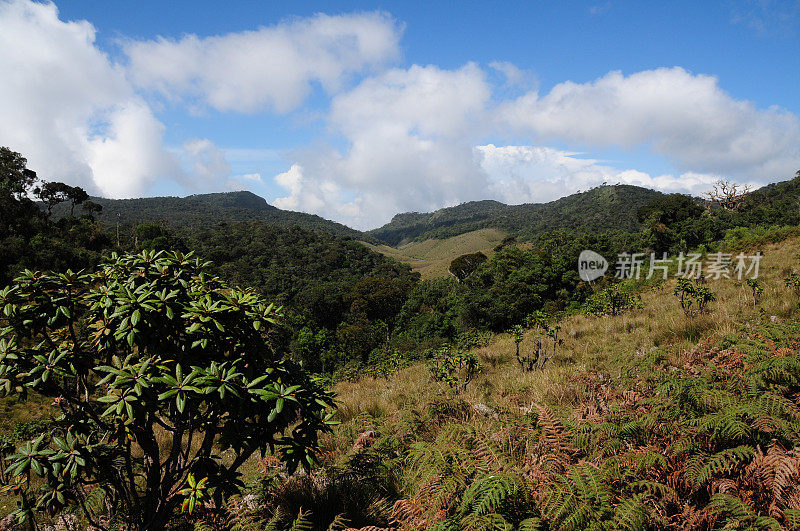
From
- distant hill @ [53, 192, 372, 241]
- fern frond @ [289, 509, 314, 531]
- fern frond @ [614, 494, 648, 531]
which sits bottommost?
fern frond @ [289, 509, 314, 531]

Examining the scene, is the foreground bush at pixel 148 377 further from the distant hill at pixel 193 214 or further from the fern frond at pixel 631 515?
the distant hill at pixel 193 214

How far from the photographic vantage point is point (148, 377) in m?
2.40

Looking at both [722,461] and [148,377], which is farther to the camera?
[722,461]

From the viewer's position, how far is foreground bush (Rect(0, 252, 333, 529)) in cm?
244

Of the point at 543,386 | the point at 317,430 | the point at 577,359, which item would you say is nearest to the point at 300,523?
the point at 317,430

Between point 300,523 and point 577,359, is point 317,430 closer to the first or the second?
point 300,523

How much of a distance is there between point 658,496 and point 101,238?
6931 cm

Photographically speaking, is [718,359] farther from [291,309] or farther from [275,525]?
[291,309]

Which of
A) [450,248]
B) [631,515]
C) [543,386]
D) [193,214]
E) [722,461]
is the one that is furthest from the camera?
[193,214]

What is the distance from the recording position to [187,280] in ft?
10.6

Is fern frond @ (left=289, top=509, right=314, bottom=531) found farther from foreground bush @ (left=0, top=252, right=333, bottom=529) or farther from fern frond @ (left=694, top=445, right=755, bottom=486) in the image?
fern frond @ (left=694, top=445, right=755, bottom=486)

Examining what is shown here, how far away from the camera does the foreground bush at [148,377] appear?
2.44 m

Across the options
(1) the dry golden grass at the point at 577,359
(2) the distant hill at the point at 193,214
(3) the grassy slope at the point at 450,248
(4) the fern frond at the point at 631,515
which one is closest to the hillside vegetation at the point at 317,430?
(4) the fern frond at the point at 631,515

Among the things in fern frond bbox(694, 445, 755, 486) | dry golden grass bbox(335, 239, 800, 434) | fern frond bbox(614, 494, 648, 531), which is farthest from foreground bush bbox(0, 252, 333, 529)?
fern frond bbox(694, 445, 755, 486)
